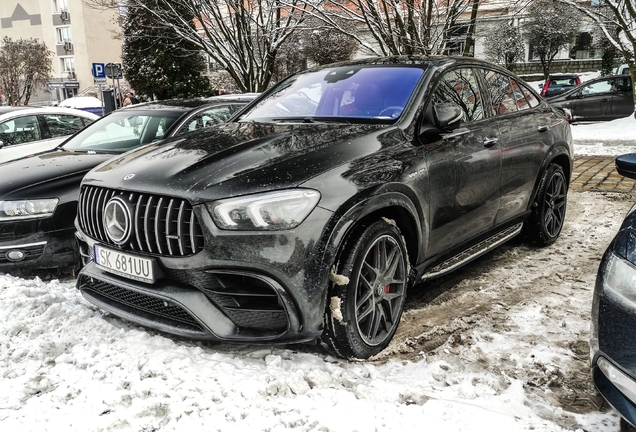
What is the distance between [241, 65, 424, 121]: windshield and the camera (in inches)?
142

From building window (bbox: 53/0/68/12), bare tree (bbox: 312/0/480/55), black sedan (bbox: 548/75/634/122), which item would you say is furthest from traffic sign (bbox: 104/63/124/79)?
building window (bbox: 53/0/68/12)

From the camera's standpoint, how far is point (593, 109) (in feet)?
54.8

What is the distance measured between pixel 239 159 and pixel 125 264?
0.82 metres

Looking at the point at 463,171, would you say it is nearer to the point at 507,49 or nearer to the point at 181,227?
the point at 181,227

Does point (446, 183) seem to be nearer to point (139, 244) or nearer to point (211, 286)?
point (211, 286)

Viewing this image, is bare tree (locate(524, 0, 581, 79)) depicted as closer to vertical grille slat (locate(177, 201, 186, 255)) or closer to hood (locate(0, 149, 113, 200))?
hood (locate(0, 149, 113, 200))

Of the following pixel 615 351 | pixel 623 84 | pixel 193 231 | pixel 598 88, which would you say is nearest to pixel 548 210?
pixel 615 351

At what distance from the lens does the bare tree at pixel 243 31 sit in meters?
13.2

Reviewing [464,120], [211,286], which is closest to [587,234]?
[464,120]

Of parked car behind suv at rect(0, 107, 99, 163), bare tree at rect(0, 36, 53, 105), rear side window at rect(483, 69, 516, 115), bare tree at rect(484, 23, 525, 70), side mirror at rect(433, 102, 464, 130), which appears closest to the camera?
side mirror at rect(433, 102, 464, 130)

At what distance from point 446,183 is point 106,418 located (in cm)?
234

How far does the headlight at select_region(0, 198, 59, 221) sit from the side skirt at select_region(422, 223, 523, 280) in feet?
9.69

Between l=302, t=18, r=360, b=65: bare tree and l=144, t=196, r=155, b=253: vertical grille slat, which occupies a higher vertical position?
l=302, t=18, r=360, b=65: bare tree

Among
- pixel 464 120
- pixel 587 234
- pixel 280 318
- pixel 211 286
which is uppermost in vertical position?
pixel 464 120
